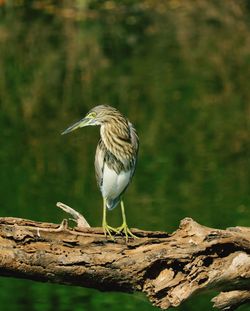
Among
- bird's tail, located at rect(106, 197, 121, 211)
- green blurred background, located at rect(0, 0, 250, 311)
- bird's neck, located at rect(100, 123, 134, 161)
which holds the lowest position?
bird's tail, located at rect(106, 197, 121, 211)

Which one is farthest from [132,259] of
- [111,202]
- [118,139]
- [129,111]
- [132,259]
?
[129,111]

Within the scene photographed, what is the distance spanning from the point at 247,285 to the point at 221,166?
8897 millimetres

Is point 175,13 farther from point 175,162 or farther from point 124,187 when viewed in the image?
point 124,187

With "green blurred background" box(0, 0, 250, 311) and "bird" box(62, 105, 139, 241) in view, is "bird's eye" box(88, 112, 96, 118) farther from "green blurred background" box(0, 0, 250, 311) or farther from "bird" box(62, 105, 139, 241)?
"green blurred background" box(0, 0, 250, 311)

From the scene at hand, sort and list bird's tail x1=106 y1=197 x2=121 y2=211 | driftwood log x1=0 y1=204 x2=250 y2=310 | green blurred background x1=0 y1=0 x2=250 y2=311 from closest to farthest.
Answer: driftwood log x1=0 y1=204 x2=250 y2=310
bird's tail x1=106 y1=197 x2=121 y2=211
green blurred background x1=0 y1=0 x2=250 y2=311

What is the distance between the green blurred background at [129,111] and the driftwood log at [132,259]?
435 centimetres

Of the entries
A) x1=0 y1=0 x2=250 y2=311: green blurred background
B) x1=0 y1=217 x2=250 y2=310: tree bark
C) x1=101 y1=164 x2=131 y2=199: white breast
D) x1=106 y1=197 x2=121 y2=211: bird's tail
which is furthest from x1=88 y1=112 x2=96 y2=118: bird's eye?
x1=0 y1=0 x2=250 y2=311: green blurred background

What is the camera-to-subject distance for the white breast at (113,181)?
641 cm

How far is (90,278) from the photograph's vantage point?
5.07 metres

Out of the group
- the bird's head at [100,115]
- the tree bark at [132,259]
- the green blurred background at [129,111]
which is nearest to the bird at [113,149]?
the bird's head at [100,115]

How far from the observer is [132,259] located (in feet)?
16.7

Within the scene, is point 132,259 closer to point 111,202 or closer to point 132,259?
Answer: point 132,259

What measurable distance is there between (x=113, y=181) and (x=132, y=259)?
1349mm

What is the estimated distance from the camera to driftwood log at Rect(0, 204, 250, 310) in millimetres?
4980
